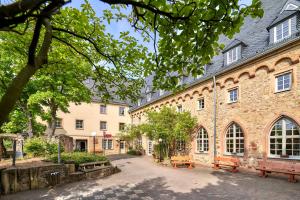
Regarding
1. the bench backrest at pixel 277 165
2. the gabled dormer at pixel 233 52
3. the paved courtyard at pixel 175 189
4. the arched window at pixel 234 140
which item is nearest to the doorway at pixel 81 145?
the paved courtyard at pixel 175 189

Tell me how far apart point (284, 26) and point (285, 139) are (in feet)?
21.1

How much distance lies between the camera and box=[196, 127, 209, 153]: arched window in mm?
16427

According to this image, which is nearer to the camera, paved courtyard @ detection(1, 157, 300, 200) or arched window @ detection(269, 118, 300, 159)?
paved courtyard @ detection(1, 157, 300, 200)

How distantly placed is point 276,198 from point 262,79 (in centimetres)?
745

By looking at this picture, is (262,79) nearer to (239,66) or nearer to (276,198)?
(239,66)

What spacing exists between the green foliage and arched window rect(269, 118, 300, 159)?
15118 millimetres

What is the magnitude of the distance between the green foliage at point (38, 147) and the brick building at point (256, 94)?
27.7ft

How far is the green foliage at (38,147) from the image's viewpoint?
48.4 ft

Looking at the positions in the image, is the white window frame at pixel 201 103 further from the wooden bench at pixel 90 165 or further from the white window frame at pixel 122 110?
the white window frame at pixel 122 110

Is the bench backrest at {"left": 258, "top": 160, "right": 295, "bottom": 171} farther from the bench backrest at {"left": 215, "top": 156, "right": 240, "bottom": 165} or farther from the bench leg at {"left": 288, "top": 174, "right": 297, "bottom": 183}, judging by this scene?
the bench backrest at {"left": 215, "top": 156, "right": 240, "bottom": 165}

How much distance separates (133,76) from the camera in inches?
247

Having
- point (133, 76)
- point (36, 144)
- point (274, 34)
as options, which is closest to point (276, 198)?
point (133, 76)

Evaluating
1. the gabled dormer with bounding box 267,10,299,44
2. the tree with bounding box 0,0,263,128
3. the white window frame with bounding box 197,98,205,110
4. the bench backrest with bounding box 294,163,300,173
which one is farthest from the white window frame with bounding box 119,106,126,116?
the tree with bounding box 0,0,263,128

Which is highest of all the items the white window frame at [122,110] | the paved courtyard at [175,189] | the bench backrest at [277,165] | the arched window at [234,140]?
the white window frame at [122,110]
